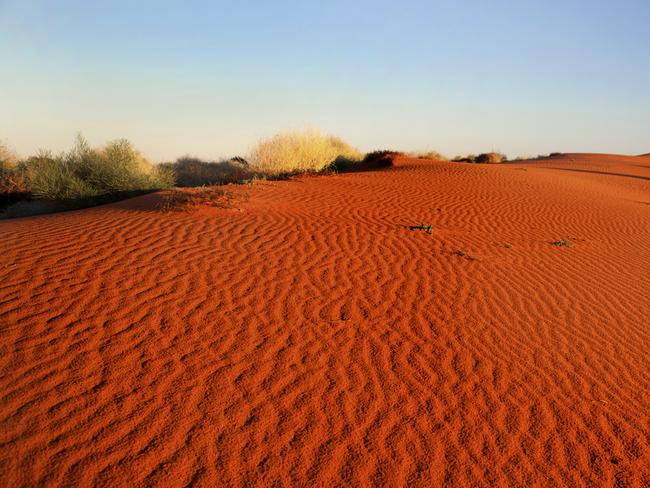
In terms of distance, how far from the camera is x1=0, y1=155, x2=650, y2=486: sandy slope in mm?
3211

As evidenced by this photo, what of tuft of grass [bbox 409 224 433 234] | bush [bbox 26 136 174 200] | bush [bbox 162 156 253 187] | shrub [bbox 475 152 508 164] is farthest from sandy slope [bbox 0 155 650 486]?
shrub [bbox 475 152 508 164]

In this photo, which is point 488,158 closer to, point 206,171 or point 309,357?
point 206,171

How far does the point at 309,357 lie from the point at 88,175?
A: 36.4 feet

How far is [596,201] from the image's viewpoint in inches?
530

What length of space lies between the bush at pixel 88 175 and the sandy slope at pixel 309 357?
4064 millimetres

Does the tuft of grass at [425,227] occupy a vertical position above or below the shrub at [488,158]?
below

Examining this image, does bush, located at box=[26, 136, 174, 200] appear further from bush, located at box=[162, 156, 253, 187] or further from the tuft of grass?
the tuft of grass

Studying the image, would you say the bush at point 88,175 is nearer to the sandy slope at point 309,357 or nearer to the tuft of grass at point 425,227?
the sandy slope at point 309,357

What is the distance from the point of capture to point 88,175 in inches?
501

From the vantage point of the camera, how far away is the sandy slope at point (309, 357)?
321 cm

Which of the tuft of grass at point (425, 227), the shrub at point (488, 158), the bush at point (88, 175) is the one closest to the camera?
the tuft of grass at point (425, 227)

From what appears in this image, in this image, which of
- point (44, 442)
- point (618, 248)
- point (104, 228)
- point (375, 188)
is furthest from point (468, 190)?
point (44, 442)

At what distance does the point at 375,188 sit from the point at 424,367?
8975 millimetres

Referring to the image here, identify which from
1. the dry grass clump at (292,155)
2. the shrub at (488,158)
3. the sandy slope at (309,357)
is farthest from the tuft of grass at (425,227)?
the shrub at (488,158)
